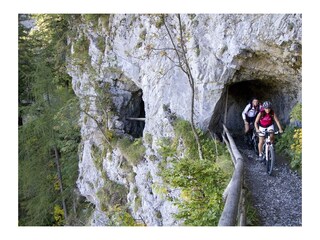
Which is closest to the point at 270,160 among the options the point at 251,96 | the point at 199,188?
the point at 199,188

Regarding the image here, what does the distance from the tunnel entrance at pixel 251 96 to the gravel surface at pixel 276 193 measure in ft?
9.63

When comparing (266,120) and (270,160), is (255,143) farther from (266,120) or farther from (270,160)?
(266,120)

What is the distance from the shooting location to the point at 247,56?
9.36 m

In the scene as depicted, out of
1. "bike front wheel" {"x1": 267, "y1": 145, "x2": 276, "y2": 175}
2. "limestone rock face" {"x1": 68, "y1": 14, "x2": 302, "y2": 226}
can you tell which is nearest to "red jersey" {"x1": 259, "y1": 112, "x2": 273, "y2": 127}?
"bike front wheel" {"x1": 267, "y1": 145, "x2": 276, "y2": 175}

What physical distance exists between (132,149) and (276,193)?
8349mm

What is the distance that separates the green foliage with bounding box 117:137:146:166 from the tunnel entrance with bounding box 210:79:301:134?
3591 mm

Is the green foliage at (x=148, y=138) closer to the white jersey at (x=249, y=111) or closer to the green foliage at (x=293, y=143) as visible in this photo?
the white jersey at (x=249, y=111)

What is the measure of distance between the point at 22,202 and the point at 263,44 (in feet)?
A: 54.9

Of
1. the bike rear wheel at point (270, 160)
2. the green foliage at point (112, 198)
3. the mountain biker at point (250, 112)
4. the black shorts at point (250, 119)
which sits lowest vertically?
the green foliage at point (112, 198)

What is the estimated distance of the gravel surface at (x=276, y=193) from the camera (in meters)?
5.54

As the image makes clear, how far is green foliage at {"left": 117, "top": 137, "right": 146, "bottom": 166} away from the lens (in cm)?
1341

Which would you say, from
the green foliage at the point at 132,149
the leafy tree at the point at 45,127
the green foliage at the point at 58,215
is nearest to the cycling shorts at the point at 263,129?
the green foliage at the point at 132,149
